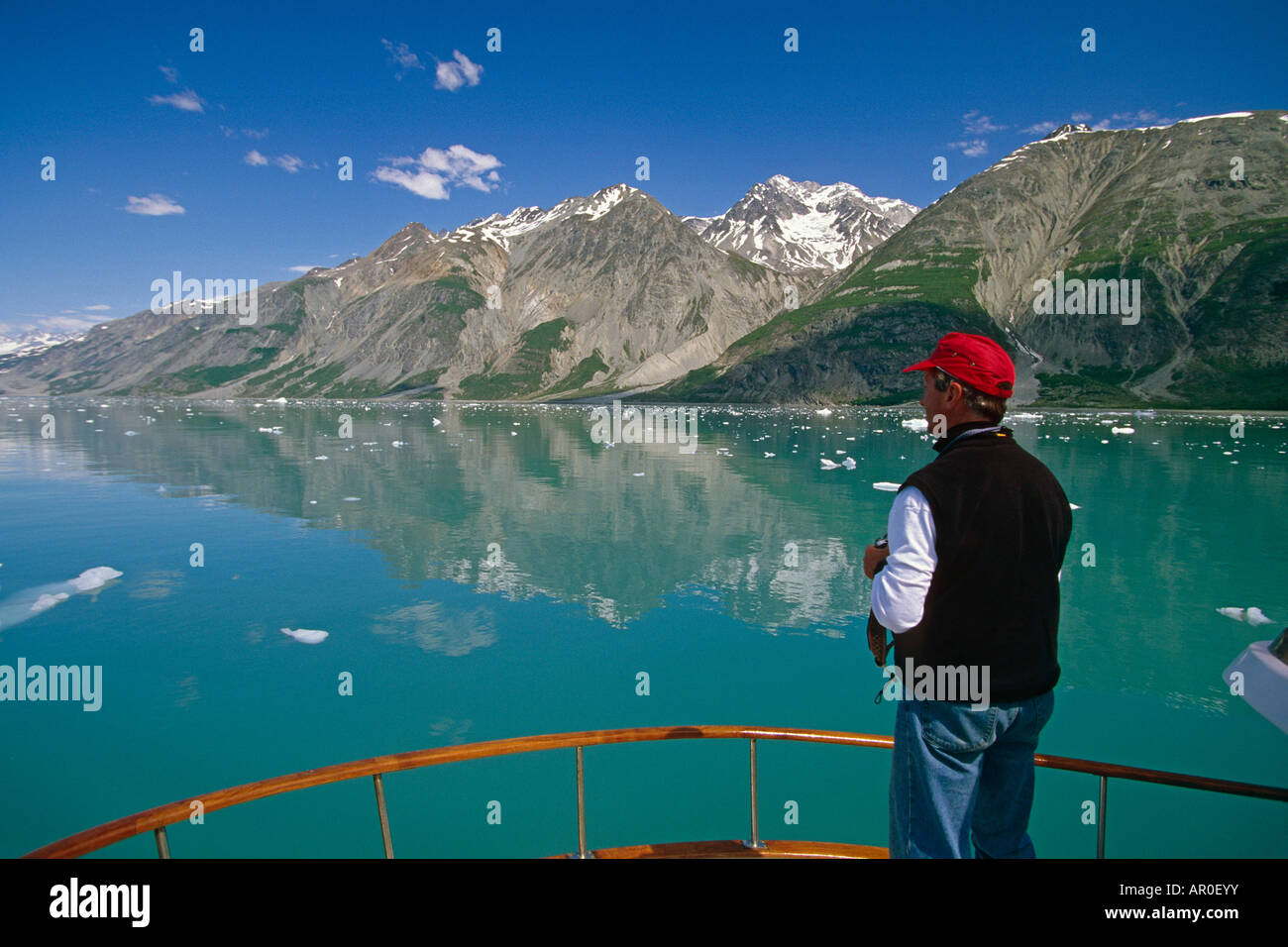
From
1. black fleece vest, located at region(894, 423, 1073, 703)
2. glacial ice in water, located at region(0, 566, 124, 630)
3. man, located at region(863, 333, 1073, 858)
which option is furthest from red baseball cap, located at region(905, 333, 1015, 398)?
glacial ice in water, located at region(0, 566, 124, 630)

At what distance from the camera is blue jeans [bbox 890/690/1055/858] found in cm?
341

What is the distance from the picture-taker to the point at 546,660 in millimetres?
13016

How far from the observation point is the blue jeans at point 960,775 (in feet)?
11.2

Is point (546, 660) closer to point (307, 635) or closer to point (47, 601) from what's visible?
point (307, 635)

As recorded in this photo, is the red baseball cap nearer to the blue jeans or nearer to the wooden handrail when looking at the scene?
the blue jeans

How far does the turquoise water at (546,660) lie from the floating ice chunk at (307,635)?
0.34 m

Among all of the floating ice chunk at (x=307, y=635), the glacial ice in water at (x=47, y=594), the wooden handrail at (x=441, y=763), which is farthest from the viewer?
the glacial ice in water at (x=47, y=594)

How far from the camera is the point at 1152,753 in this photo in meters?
9.70

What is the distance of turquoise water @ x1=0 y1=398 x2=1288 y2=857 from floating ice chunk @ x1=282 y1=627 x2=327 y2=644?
1.10ft

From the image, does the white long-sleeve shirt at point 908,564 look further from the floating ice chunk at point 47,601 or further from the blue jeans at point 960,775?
the floating ice chunk at point 47,601

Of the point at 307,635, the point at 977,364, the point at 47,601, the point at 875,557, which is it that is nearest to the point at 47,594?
the point at 47,601

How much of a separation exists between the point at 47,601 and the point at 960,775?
19.2 m

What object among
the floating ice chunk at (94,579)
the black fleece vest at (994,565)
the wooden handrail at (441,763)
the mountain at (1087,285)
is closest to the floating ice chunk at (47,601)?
the floating ice chunk at (94,579)
